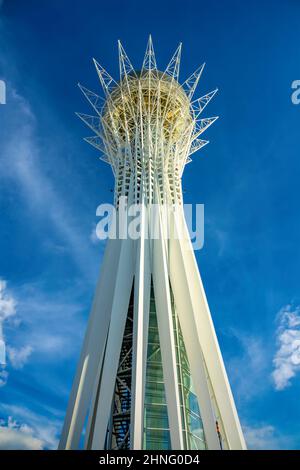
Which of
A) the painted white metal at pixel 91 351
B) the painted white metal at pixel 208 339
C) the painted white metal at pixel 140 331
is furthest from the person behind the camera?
the painted white metal at pixel 91 351

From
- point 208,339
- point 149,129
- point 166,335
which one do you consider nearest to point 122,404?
point 166,335

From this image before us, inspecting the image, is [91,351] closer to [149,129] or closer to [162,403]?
[162,403]

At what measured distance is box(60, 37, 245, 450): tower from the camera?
2466cm

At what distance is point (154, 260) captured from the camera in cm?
3066

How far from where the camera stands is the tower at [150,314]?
24656 millimetres

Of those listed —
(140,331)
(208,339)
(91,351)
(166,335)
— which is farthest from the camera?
(208,339)

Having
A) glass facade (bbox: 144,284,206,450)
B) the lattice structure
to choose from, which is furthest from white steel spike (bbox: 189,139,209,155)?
glass facade (bbox: 144,284,206,450)

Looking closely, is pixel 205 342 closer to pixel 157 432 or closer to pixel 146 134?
pixel 157 432

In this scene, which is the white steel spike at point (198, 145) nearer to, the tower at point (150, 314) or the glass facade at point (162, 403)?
the tower at point (150, 314)

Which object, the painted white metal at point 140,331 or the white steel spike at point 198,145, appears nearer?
the painted white metal at point 140,331

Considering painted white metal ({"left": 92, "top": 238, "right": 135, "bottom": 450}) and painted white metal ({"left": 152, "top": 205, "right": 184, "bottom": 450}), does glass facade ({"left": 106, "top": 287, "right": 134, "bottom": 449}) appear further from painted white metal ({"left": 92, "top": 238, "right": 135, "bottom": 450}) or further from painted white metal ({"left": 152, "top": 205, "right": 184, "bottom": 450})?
painted white metal ({"left": 152, "top": 205, "right": 184, "bottom": 450})

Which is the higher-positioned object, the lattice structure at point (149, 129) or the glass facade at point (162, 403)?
the lattice structure at point (149, 129)

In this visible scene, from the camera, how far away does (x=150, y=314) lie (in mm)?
30938

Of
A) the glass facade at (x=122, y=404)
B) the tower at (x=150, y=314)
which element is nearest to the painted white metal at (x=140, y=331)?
the tower at (x=150, y=314)
